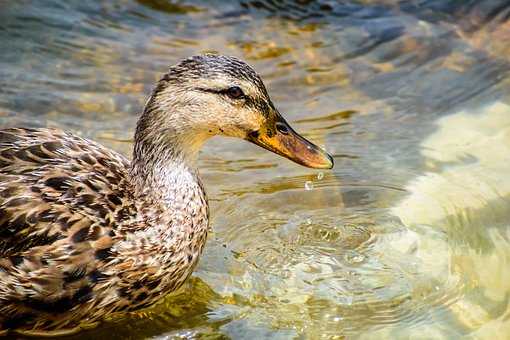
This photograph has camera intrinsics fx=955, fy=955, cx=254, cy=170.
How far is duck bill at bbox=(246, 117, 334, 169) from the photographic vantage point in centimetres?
511

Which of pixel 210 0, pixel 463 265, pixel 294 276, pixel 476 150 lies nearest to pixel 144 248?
pixel 294 276

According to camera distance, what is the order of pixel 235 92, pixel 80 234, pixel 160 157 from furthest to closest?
pixel 160 157
pixel 235 92
pixel 80 234

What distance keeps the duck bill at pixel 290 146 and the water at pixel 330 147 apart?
2.01 ft

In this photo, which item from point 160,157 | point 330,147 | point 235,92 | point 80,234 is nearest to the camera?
point 80,234

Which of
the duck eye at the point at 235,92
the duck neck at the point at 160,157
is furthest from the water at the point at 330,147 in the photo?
the duck eye at the point at 235,92

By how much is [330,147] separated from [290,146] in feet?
5.03

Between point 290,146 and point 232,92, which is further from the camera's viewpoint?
point 290,146

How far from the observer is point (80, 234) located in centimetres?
464

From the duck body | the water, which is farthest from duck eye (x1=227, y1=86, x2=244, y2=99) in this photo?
the water

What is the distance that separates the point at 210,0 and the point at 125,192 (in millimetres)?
4231

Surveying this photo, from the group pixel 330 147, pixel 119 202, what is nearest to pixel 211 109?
→ pixel 119 202

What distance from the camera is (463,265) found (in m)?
5.39

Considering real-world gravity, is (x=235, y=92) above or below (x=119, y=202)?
above

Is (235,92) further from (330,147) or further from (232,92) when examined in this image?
(330,147)
